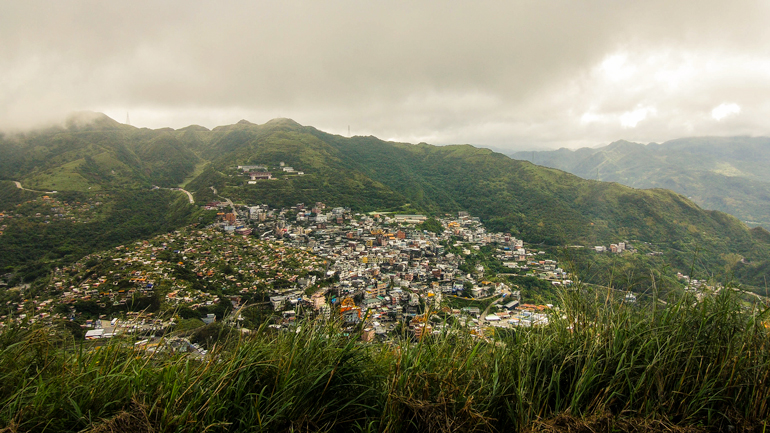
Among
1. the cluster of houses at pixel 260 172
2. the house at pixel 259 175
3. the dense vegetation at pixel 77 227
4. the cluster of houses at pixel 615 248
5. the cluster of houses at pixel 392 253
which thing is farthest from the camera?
the house at pixel 259 175

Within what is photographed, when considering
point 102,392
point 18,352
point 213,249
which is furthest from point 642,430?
point 213,249

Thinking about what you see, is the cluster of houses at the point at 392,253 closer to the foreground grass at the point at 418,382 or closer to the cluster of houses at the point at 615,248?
the cluster of houses at the point at 615,248

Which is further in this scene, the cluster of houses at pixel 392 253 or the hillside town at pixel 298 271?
the cluster of houses at pixel 392 253

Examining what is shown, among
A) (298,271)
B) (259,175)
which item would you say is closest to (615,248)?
(298,271)

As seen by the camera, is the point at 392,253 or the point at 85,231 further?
the point at 85,231

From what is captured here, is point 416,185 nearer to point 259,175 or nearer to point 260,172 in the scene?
point 260,172

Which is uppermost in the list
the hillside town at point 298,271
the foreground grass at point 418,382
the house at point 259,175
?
the house at point 259,175

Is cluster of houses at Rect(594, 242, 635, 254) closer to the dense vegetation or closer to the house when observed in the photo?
the dense vegetation

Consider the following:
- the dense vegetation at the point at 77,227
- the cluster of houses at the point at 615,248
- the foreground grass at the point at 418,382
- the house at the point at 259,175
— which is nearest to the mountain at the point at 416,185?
the house at the point at 259,175
